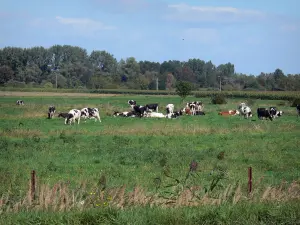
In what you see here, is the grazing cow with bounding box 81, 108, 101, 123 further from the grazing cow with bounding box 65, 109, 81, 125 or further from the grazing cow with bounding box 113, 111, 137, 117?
the grazing cow with bounding box 113, 111, 137, 117

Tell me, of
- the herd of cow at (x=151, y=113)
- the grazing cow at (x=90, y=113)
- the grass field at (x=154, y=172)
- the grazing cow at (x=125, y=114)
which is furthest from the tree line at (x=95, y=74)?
the grass field at (x=154, y=172)

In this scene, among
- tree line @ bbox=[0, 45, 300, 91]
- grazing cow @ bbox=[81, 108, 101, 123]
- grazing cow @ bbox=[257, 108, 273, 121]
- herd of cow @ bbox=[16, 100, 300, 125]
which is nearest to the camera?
herd of cow @ bbox=[16, 100, 300, 125]

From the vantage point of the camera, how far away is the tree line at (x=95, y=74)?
124 meters

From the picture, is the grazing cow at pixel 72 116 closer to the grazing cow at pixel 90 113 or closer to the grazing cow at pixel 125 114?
the grazing cow at pixel 90 113

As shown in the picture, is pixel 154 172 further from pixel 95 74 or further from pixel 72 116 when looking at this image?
pixel 95 74

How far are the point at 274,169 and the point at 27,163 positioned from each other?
8.69 m

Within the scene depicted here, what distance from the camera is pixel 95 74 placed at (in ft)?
451

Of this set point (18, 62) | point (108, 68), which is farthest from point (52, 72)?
point (108, 68)

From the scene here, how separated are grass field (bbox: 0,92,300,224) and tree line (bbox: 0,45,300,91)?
86.2m

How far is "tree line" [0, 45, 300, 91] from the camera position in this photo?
405ft

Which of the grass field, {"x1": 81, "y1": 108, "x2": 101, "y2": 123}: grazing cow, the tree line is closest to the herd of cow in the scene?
{"x1": 81, "y1": 108, "x2": 101, "y2": 123}: grazing cow

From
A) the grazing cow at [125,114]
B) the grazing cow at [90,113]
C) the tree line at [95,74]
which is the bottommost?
the grazing cow at [125,114]

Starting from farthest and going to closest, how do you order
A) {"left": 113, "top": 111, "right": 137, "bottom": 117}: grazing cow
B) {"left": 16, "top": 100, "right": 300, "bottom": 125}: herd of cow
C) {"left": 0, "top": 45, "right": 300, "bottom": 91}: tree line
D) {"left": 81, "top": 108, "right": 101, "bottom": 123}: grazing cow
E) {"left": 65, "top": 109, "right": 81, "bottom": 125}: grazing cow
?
{"left": 0, "top": 45, "right": 300, "bottom": 91}: tree line
{"left": 113, "top": 111, "right": 137, "bottom": 117}: grazing cow
{"left": 81, "top": 108, "right": 101, "bottom": 123}: grazing cow
{"left": 16, "top": 100, "right": 300, "bottom": 125}: herd of cow
{"left": 65, "top": 109, "right": 81, "bottom": 125}: grazing cow

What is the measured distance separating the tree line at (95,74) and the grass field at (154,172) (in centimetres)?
8623
